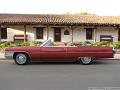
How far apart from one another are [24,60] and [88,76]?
4.77 metres

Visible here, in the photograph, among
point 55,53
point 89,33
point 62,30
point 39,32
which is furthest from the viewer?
point 89,33

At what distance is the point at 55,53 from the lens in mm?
14086

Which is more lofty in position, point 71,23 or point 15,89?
point 71,23

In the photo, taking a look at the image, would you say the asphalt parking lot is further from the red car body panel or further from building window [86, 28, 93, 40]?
building window [86, 28, 93, 40]

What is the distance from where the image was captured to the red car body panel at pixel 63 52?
14.1m

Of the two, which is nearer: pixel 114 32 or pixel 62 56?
pixel 62 56

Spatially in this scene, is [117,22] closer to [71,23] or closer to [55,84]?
[71,23]

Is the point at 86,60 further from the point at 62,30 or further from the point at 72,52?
the point at 62,30

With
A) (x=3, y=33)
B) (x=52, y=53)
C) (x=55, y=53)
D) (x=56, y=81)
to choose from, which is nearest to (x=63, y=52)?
(x=55, y=53)

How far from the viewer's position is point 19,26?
95.0 ft

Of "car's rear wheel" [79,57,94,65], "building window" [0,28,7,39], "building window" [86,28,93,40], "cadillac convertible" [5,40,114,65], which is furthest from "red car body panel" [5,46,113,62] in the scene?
"building window" [0,28,7,39]

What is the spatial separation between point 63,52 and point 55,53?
0.41 metres

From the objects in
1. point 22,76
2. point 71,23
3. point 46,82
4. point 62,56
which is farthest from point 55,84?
point 71,23

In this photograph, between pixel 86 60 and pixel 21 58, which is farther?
pixel 86 60
